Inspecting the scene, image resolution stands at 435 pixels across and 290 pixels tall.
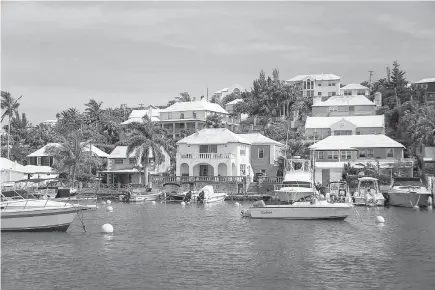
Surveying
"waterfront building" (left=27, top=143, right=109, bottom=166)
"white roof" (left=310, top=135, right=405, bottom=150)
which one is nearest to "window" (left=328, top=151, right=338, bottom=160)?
"white roof" (left=310, top=135, right=405, bottom=150)

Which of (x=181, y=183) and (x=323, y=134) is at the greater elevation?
(x=323, y=134)

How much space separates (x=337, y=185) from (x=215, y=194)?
1636cm

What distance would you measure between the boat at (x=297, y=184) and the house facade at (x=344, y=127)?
928 inches

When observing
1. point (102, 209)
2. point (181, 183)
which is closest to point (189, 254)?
point (102, 209)

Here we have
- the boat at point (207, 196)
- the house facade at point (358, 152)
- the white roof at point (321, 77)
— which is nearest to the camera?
the boat at point (207, 196)

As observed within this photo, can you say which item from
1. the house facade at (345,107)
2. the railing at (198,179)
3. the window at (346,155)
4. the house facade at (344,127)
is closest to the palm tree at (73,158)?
the railing at (198,179)

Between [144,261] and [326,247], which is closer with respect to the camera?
[144,261]

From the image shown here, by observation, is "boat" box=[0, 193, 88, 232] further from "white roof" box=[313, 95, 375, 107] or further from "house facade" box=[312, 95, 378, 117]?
"white roof" box=[313, 95, 375, 107]

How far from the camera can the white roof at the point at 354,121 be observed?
105250 mm

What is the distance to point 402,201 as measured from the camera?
6600 cm

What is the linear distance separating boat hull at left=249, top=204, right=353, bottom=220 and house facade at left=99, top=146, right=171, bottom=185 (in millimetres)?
48094

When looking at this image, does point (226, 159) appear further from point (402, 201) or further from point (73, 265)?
point (73, 265)

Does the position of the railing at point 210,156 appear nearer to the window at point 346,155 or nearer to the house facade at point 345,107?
the window at point 346,155

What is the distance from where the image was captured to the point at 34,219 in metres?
40.4
